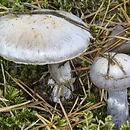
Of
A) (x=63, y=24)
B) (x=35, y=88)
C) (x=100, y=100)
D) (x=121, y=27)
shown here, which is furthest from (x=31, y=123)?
(x=121, y=27)

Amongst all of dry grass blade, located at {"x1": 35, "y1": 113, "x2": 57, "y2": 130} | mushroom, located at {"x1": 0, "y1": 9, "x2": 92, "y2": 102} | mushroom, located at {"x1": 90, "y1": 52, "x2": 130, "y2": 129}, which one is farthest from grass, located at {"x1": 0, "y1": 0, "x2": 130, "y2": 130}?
mushroom, located at {"x1": 0, "y1": 9, "x2": 92, "y2": 102}

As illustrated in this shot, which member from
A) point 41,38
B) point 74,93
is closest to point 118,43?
point 74,93

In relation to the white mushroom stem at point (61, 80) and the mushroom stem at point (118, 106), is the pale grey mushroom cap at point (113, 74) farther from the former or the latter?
the white mushroom stem at point (61, 80)

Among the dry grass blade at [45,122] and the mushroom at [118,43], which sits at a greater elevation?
the mushroom at [118,43]

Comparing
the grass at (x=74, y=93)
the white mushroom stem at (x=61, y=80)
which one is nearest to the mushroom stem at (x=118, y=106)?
the grass at (x=74, y=93)

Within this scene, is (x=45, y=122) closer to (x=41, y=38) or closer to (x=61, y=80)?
(x=61, y=80)

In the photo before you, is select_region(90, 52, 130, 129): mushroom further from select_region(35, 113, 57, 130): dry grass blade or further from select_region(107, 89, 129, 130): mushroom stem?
select_region(35, 113, 57, 130): dry grass blade
